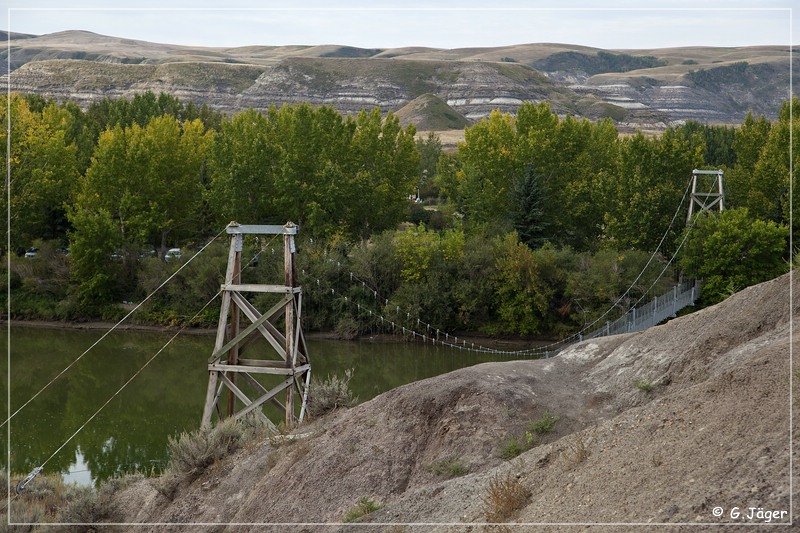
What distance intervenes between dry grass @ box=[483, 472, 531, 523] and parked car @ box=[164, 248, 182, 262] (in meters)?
36.7

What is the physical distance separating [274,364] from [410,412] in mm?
6179

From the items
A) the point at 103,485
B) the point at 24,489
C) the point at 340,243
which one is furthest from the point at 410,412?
the point at 340,243

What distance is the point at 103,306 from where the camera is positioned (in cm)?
4378

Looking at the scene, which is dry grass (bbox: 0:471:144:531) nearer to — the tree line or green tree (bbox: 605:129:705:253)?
the tree line

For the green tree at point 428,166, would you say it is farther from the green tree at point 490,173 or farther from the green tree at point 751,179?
the green tree at point 751,179

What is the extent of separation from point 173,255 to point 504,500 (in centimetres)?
3822

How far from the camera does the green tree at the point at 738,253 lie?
36.4m

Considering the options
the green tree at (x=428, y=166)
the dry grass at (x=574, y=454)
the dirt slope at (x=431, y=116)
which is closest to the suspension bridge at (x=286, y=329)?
the dry grass at (x=574, y=454)

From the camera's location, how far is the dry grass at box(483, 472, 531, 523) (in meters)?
8.96

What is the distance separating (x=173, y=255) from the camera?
45.3m

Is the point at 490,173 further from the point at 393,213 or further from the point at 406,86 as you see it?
the point at 406,86

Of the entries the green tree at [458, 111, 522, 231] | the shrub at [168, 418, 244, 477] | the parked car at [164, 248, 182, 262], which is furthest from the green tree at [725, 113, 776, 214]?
the shrub at [168, 418, 244, 477]

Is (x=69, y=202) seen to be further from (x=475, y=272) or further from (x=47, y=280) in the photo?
(x=475, y=272)

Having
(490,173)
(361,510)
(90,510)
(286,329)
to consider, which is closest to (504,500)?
(361,510)
